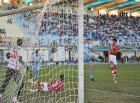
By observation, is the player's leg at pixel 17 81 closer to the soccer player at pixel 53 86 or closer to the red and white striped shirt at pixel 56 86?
the soccer player at pixel 53 86

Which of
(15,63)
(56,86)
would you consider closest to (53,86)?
(56,86)

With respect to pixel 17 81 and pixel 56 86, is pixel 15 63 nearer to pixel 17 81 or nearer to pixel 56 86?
pixel 17 81

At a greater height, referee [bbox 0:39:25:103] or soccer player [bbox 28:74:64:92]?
referee [bbox 0:39:25:103]

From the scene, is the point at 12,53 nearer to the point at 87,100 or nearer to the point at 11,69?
the point at 11,69

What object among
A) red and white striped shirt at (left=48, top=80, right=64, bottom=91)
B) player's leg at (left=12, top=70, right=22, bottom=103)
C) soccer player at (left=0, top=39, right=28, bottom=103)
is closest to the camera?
player's leg at (left=12, top=70, right=22, bottom=103)

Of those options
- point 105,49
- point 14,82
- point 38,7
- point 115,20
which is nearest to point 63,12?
point 38,7

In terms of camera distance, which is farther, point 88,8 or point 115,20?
point 88,8

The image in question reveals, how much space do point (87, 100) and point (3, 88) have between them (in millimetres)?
2231

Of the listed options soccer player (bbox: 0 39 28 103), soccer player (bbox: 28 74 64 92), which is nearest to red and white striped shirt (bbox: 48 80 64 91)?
soccer player (bbox: 28 74 64 92)

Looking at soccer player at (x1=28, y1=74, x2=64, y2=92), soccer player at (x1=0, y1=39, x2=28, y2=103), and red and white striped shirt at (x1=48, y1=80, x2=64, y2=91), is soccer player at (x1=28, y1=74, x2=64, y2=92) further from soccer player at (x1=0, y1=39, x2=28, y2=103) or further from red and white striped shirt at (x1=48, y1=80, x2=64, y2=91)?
soccer player at (x1=0, y1=39, x2=28, y2=103)

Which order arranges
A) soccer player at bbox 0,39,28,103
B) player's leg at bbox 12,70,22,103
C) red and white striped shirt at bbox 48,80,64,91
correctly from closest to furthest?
player's leg at bbox 12,70,22,103 < soccer player at bbox 0,39,28,103 < red and white striped shirt at bbox 48,80,64,91

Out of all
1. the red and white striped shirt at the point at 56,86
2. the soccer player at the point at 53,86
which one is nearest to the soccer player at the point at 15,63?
the soccer player at the point at 53,86

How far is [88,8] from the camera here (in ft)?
197

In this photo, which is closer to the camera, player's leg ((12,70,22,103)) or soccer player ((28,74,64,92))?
player's leg ((12,70,22,103))
